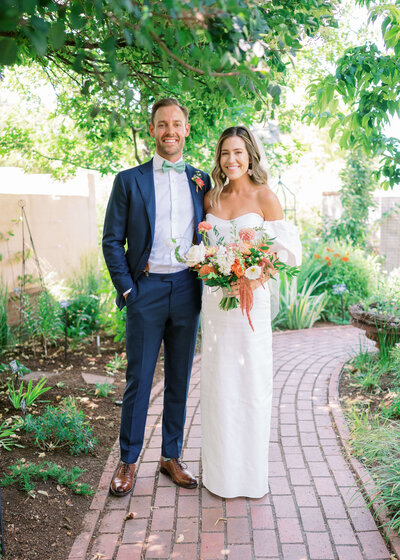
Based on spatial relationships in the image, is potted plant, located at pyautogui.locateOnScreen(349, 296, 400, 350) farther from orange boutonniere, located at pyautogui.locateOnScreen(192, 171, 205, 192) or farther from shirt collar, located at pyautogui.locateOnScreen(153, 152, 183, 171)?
shirt collar, located at pyautogui.locateOnScreen(153, 152, 183, 171)

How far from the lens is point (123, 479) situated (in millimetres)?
3137

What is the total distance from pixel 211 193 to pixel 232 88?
145 centimetres

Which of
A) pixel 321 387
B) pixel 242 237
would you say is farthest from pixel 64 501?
pixel 321 387

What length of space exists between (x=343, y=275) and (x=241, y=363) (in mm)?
6183

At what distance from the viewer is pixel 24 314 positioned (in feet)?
19.0

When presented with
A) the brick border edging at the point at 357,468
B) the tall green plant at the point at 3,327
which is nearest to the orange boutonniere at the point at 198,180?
the brick border edging at the point at 357,468

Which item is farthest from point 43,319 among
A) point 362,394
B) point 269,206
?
point 269,206

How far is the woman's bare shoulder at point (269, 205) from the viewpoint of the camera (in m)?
3.06

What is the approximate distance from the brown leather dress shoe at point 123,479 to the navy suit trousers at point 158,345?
0.05m

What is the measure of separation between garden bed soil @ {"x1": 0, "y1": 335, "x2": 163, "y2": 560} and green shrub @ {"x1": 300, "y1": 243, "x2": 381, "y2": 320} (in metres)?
4.19

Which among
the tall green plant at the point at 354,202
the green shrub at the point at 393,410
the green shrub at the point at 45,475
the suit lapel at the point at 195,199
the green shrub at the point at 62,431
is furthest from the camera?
the tall green plant at the point at 354,202

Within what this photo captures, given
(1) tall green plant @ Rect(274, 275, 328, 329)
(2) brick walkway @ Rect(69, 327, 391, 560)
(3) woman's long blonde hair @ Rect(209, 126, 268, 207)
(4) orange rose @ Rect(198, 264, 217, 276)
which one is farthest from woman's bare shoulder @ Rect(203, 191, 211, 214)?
(1) tall green plant @ Rect(274, 275, 328, 329)

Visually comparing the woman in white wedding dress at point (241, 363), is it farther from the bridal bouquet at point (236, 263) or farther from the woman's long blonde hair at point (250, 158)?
the bridal bouquet at point (236, 263)

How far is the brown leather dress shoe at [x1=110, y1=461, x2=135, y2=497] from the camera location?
3.09 meters
